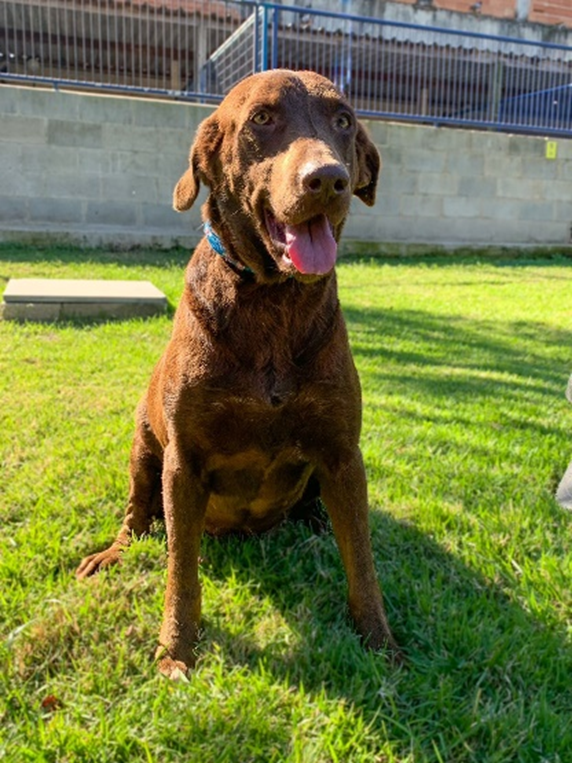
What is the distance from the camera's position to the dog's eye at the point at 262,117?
72.4 inches

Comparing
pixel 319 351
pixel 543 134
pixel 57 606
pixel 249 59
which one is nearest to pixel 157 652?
pixel 57 606

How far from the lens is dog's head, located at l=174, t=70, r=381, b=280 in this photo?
1.66 metres

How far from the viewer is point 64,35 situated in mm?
10727

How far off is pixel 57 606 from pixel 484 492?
1.75 m

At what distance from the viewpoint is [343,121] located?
197 cm

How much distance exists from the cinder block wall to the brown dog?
6705 mm

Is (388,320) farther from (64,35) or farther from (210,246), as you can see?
(64,35)

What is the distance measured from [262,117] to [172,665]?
59.3 inches

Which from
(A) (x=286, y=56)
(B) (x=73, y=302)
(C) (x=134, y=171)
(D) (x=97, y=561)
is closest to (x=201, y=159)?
(D) (x=97, y=561)

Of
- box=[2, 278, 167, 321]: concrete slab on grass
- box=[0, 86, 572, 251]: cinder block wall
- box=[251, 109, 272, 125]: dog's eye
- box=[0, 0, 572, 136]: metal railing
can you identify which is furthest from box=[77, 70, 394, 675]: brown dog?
box=[0, 0, 572, 136]: metal railing

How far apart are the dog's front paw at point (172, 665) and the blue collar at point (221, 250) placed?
1074 millimetres

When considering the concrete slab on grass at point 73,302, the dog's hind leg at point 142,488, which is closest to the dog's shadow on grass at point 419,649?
the dog's hind leg at point 142,488

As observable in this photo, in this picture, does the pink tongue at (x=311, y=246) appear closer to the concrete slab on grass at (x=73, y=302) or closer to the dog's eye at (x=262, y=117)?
the dog's eye at (x=262, y=117)

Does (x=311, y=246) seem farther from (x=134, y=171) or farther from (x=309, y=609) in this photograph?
(x=134, y=171)
